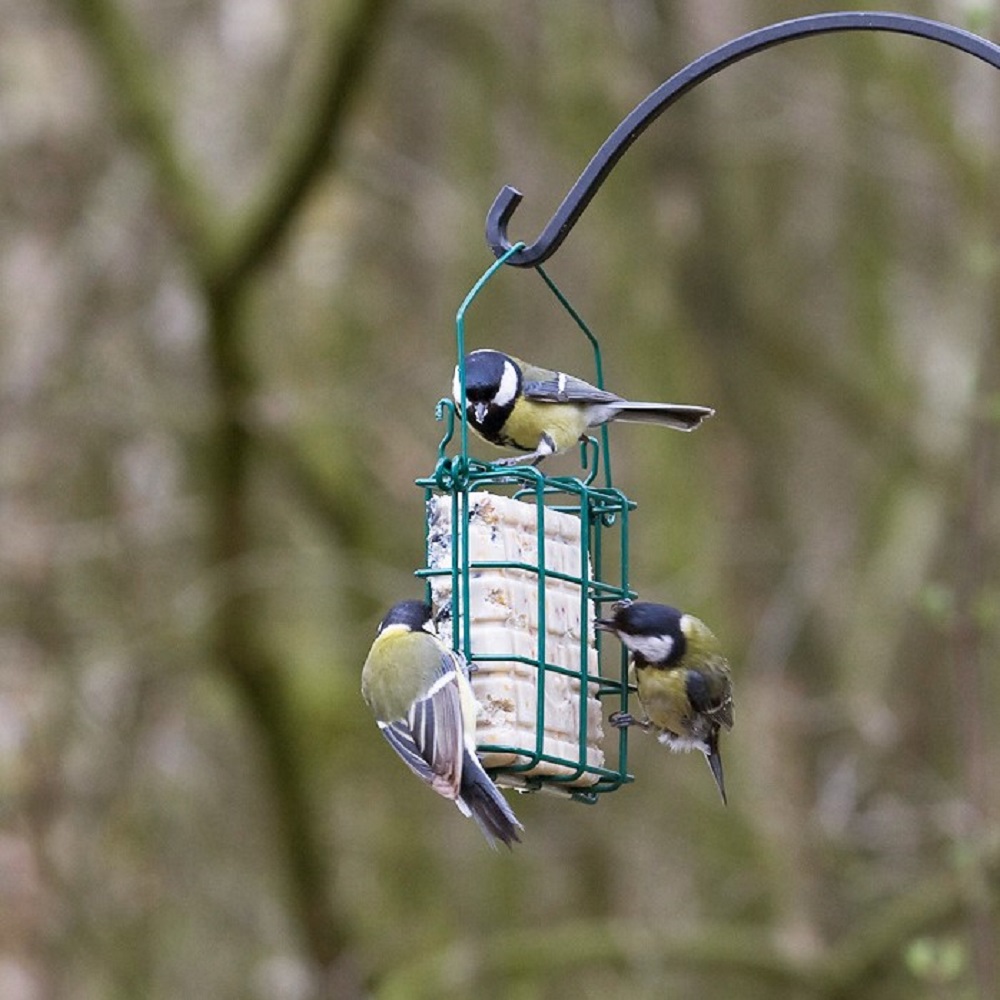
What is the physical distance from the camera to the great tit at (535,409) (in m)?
4.99

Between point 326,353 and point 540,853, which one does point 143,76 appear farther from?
point 540,853

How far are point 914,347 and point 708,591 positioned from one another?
335 cm

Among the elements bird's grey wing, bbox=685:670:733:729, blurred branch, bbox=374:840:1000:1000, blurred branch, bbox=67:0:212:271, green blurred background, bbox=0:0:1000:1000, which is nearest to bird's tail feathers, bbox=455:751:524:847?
bird's grey wing, bbox=685:670:733:729

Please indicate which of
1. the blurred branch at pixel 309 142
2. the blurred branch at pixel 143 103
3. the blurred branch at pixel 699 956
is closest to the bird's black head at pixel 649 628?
the blurred branch at pixel 699 956

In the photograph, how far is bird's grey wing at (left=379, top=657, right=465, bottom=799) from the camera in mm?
4531

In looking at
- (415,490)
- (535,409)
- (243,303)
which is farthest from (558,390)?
(415,490)

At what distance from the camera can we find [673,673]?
522 cm

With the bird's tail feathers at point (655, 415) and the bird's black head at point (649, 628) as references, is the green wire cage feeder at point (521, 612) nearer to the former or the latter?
the bird's black head at point (649, 628)

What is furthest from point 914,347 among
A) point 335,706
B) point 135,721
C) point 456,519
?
point 456,519

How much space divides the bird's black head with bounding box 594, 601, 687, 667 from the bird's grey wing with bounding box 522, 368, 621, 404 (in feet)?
1.91

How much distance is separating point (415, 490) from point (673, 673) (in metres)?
4.44

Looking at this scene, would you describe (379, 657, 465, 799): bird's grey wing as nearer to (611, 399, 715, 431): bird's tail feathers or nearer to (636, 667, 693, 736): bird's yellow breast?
(636, 667, 693, 736): bird's yellow breast

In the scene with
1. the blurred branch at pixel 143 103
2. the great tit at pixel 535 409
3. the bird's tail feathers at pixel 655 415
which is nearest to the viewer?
the great tit at pixel 535 409

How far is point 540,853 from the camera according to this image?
9.55m
